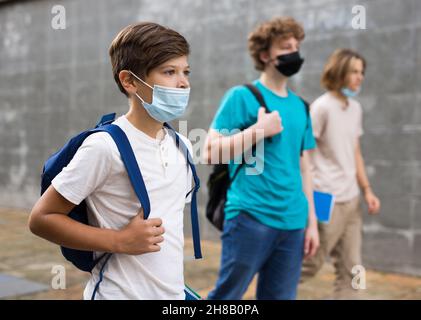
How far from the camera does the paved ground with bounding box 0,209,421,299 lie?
457 cm

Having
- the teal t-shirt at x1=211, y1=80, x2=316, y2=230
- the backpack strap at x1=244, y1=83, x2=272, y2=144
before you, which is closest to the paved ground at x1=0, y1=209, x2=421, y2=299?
the teal t-shirt at x1=211, y1=80, x2=316, y2=230

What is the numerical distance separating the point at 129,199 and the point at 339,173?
242 centimetres

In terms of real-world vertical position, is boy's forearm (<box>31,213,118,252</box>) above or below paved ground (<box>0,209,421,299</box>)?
above

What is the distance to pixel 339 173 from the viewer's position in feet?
12.4

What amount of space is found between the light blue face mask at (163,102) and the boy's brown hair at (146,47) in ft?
0.14

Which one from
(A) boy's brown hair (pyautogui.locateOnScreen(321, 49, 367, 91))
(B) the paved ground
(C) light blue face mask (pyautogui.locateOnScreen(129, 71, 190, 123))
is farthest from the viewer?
(B) the paved ground

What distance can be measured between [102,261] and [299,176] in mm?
1478

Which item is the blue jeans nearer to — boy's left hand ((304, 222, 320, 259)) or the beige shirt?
boy's left hand ((304, 222, 320, 259))

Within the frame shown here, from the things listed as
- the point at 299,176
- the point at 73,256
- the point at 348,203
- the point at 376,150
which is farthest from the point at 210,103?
the point at 73,256

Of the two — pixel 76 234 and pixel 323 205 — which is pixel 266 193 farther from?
pixel 76 234

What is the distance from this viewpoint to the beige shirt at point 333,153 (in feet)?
12.4

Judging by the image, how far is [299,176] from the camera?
2910mm

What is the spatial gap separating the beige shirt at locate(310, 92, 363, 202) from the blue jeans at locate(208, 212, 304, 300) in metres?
0.96
